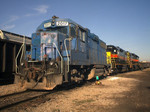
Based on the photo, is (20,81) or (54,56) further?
(54,56)

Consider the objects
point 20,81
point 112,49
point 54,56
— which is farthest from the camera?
point 112,49

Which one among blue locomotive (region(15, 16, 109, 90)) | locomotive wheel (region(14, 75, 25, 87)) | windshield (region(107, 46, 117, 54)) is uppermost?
windshield (region(107, 46, 117, 54))

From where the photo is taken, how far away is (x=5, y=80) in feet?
26.8

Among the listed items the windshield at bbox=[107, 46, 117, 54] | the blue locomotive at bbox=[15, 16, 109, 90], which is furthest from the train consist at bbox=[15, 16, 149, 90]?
the windshield at bbox=[107, 46, 117, 54]

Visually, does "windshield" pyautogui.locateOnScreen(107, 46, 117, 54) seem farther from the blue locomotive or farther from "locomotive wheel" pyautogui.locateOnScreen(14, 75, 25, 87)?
"locomotive wheel" pyautogui.locateOnScreen(14, 75, 25, 87)

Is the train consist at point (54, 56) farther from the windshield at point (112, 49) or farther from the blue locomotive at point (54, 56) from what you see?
the windshield at point (112, 49)

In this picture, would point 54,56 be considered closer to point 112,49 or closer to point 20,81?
point 20,81

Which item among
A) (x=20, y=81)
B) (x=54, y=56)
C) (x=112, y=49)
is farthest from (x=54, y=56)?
(x=112, y=49)

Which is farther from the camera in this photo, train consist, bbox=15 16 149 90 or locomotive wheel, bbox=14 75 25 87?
locomotive wheel, bbox=14 75 25 87

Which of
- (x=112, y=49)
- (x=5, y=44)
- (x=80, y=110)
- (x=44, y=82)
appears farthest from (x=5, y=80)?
(x=112, y=49)

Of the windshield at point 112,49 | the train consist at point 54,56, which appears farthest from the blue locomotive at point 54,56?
the windshield at point 112,49

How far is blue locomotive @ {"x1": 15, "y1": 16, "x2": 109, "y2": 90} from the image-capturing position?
231 inches

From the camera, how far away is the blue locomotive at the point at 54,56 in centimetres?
587

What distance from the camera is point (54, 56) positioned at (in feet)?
21.8
